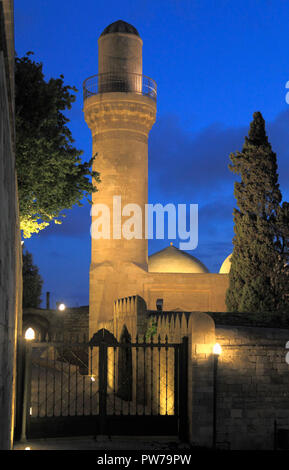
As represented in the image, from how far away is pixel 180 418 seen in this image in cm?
1184

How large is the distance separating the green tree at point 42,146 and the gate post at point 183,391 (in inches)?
227

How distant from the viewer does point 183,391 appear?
11984mm

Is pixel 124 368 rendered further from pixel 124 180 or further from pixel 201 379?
pixel 124 180

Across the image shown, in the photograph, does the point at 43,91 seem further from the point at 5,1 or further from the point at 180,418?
the point at 5,1

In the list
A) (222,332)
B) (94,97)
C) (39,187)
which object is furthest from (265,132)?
(222,332)

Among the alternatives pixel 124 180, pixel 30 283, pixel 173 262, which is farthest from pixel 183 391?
pixel 30 283

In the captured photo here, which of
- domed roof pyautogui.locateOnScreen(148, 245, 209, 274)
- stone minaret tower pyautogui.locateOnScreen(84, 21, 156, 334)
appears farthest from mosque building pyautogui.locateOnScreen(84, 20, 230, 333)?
domed roof pyautogui.locateOnScreen(148, 245, 209, 274)

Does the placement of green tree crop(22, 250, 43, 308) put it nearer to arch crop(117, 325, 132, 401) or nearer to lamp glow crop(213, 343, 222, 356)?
arch crop(117, 325, 132, 401)

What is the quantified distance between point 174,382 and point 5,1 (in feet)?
30.3

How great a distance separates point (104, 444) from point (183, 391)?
199 centimetres

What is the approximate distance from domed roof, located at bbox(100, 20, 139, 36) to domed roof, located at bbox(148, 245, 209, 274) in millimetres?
11489

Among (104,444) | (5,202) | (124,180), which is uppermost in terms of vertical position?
(124,180)

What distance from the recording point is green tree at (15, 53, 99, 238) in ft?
45.1

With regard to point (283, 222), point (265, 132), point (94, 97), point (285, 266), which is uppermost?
point (94, 97)
